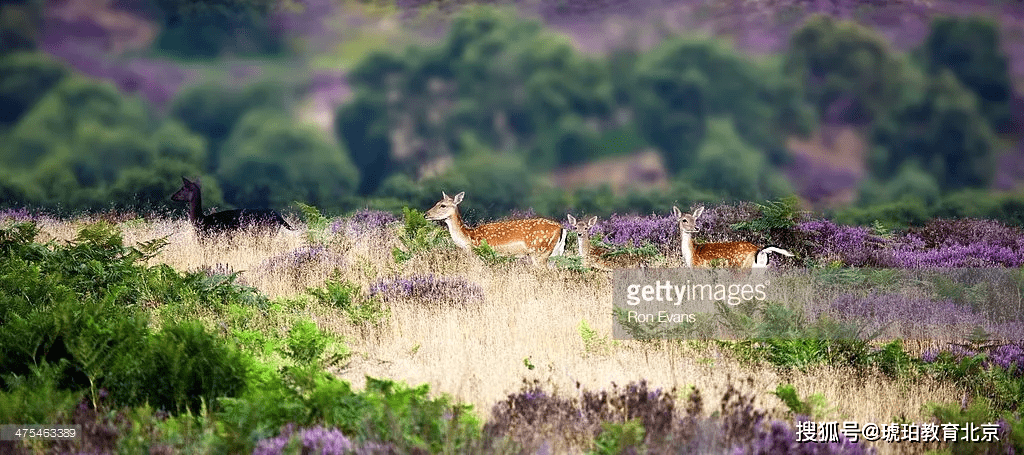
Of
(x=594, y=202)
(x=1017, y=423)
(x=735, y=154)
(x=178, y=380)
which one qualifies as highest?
(x=735, y=154)

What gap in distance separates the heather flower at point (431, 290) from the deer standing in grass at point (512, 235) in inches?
51.0

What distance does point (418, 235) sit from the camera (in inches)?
499

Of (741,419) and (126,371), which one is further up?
(126,371)

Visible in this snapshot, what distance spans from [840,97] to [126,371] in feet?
102

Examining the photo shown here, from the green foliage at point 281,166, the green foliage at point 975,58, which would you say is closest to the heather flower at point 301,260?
the green foliage at point 281,166

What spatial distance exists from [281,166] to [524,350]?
78.8 ft

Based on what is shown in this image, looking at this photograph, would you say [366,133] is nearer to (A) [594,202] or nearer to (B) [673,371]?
(A) [594,202]

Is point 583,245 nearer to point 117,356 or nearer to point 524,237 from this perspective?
point 524,237

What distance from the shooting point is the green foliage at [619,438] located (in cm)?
526

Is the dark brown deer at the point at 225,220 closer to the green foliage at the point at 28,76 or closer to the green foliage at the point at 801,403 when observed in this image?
the green foliage at the point at 801,403

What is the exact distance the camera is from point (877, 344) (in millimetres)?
9008

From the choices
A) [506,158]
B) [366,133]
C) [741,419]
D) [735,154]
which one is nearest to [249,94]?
[366,133]

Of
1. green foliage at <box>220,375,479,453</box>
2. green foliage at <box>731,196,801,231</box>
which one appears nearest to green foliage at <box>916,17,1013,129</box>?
green foliage at <box>731,196,801,231</box>

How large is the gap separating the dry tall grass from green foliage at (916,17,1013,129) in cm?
2541
